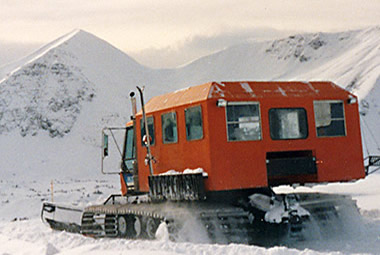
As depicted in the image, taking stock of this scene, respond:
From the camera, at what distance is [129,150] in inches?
607

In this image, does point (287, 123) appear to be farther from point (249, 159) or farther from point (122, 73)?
point (122, 73)

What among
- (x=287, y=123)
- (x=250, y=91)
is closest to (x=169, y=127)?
(x=250, y=91)

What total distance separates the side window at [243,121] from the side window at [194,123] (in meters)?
0.55

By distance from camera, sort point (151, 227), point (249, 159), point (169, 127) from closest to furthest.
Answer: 1. point (249, 159)
2. point (151, 227)
3. point (169, 127)

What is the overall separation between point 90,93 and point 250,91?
50.8m

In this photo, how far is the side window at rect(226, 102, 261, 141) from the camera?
38.2 ft

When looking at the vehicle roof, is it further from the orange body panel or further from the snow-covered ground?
the snow-covered ground

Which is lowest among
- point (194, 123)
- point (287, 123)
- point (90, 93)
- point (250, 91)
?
point (287, 123)

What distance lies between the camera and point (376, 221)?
13672 mm

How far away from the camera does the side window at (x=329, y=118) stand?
12.3 meters

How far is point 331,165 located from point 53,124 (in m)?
46.6

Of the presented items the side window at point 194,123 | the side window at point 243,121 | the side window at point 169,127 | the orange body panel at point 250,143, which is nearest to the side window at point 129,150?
the orange body panel at point 250,143

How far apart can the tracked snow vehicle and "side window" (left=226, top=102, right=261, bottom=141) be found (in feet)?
0.06

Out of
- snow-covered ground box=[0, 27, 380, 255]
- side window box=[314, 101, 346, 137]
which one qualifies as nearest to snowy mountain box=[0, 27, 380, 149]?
snow-covered ground box=[0, 27, 380, 255]
